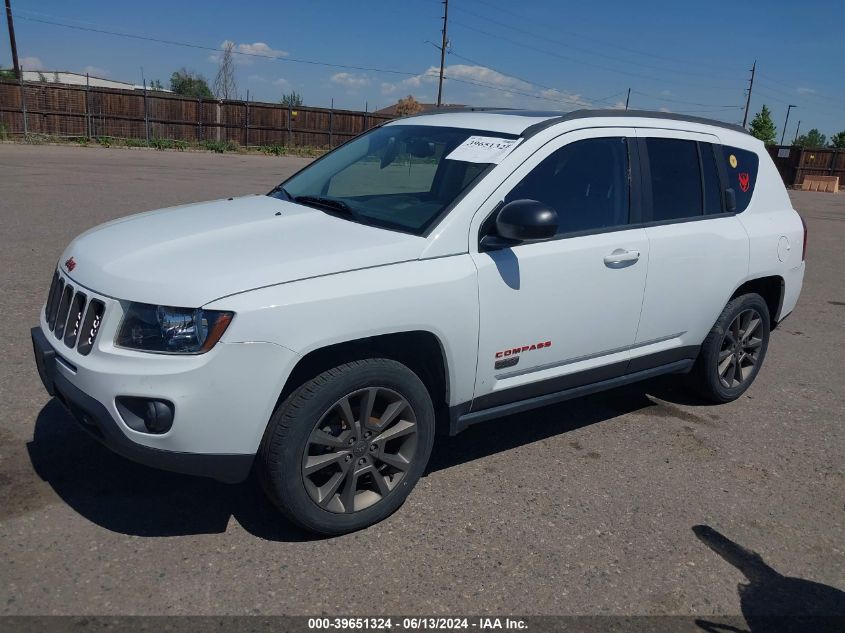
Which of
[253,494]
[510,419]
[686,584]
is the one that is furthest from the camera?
[510,419]

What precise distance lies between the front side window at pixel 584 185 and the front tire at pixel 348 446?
1.13 m

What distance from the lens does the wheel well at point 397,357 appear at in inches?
122

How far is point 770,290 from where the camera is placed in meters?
5.29

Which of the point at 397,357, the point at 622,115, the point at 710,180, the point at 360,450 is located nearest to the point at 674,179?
the point at 710,180

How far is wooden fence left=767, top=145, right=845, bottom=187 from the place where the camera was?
40906 mm

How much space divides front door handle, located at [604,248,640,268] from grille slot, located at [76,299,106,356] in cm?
245

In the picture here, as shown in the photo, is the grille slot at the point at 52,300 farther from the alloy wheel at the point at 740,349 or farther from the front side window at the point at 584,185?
the alloy wheel at the point at 740,349

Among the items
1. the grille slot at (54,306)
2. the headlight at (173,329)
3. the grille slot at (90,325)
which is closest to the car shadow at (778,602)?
the headlight at (173,329)

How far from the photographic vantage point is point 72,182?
15.7 metres

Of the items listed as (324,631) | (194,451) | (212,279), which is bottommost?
(324,631)

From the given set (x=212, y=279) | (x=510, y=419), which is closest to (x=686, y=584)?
(x=510, y=419)

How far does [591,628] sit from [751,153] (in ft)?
11.9

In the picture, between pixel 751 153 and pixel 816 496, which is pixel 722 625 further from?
pixel 751 153

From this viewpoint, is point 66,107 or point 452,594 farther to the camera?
point 66,107
